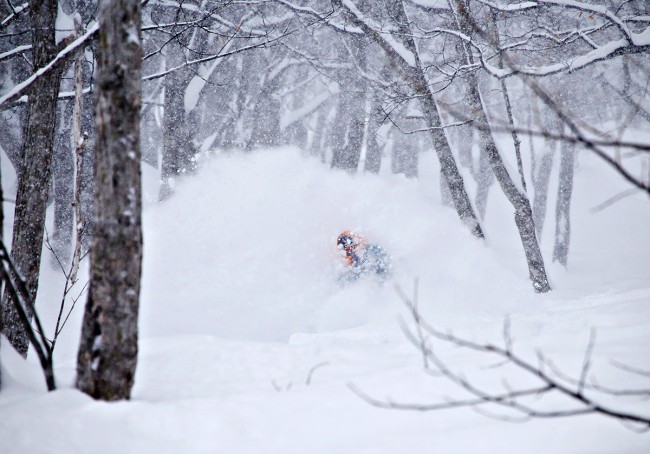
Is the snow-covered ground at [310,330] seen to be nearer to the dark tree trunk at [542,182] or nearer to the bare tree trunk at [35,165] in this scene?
the bare tree trunk at [35,165]

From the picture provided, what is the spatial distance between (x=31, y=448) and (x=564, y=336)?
3.26 meters

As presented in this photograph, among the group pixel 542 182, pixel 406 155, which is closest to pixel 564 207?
pixel 542 182

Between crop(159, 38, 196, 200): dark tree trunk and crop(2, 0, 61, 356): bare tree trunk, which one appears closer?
crop(2, 0, 61, 356): bare tree trunk

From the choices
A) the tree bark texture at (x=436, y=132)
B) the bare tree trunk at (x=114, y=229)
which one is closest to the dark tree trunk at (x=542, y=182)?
the tree bark texture at (x=436, y=132)

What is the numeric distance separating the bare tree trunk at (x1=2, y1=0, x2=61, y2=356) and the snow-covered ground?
3.68 feet

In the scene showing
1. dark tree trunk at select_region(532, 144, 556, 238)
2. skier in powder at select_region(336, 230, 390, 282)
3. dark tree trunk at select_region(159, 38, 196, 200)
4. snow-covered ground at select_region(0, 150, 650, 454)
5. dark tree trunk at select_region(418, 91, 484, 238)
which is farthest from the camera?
dark tree trunk at select_region(532, 144, 556, 238)

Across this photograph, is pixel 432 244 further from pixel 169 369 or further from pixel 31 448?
pixel 31 448

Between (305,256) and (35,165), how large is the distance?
17.7ft

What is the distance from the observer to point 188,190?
411 inches

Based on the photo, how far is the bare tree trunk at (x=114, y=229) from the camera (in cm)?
249

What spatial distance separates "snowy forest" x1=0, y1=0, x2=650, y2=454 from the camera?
7.29 ft

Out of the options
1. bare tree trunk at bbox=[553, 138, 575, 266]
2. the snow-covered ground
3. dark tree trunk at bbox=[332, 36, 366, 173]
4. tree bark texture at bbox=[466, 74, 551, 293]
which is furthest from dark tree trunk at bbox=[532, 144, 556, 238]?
tree bark texture at bbox=[466, 74, 551, 293]

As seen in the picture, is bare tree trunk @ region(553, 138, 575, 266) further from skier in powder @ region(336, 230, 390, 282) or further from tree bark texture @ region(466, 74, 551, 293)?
skier in powder @ region(336, 230, 390, 282)

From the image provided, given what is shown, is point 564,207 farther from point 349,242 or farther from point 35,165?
point 35,165
